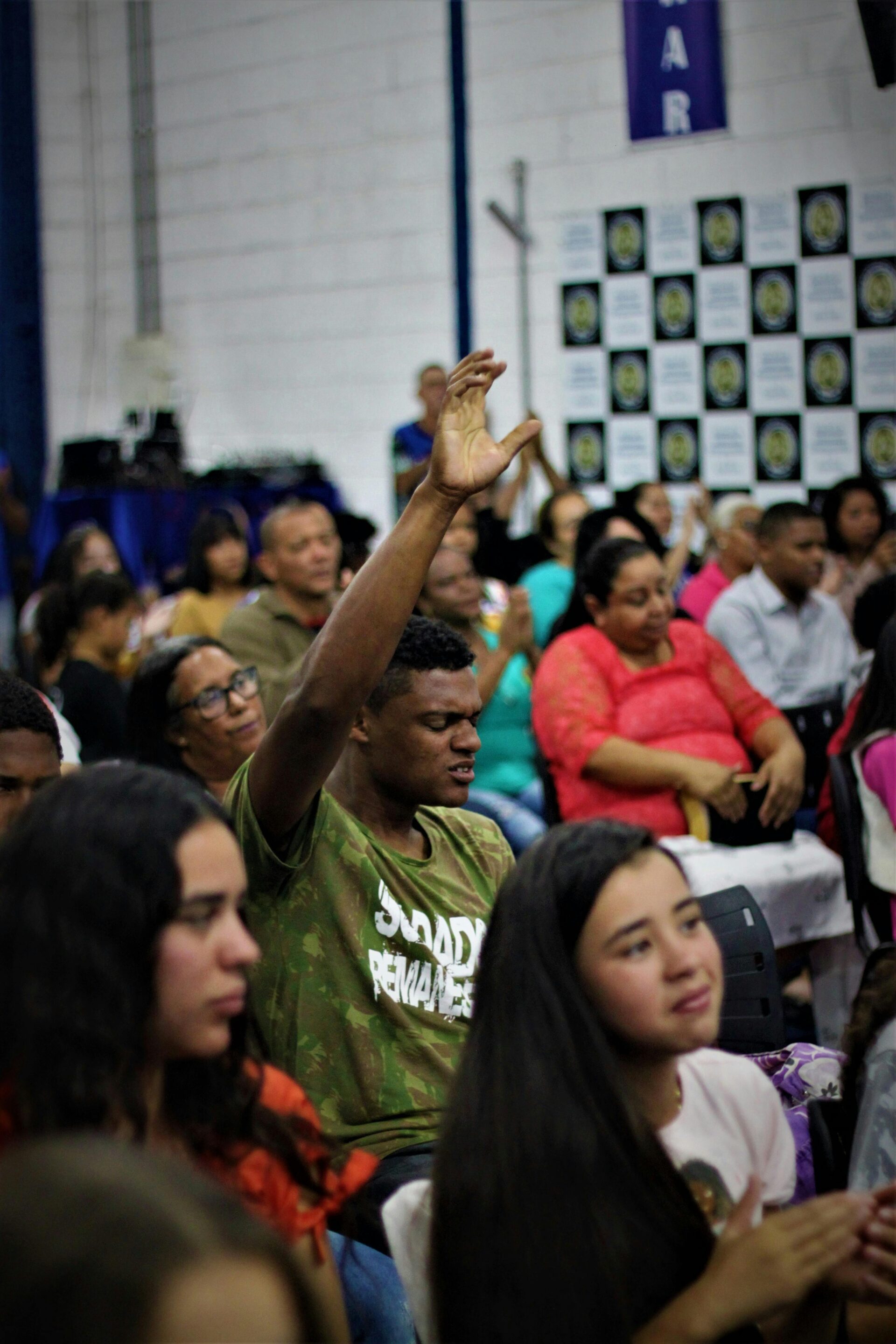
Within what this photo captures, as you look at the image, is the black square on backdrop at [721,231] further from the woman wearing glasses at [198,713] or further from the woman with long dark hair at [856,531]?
the woman wearing glasses at [198,713]

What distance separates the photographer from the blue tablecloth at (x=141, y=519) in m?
5.80

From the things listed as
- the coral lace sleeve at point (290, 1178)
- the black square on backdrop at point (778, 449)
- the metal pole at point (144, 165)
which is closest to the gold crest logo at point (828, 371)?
the black square on backdrop at point (778, 449)

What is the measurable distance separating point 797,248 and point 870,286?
34 cm

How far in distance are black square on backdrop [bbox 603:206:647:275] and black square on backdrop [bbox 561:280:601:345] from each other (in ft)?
0.39

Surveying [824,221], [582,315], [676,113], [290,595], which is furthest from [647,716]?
[582,315]

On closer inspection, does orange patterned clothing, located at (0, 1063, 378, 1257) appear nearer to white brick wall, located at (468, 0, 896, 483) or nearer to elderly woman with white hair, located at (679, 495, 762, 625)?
elderly woman with white hair, located at (679, 495, 762, 625)

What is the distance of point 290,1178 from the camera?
3.59 ft

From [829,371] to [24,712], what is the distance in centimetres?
464

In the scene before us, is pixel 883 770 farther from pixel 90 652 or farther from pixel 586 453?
pixel 586 453

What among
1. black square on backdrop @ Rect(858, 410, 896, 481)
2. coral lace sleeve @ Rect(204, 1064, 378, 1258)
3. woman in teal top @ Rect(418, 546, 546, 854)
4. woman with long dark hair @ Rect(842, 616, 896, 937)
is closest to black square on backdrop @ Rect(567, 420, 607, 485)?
black square on backdrop @ Rect(858, 410, 896, 481)

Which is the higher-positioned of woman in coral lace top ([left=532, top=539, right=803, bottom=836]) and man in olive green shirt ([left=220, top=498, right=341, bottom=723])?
man in olive green shirt ([left=220, top=498, right=341, bottom=723])

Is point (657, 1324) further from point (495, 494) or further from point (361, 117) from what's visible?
point (361, 117)

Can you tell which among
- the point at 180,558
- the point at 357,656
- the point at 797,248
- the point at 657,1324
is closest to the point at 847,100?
the point at 797,248

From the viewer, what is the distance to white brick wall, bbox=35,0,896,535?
5.56m
